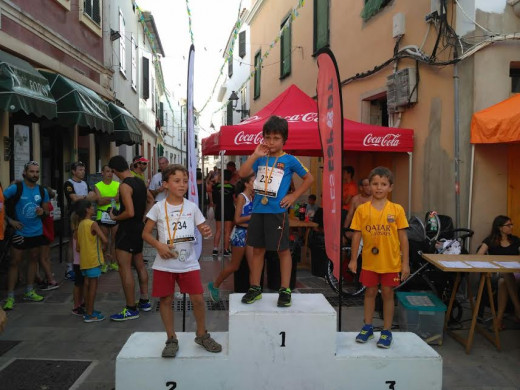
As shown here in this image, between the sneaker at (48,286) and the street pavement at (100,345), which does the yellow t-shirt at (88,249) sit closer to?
the street pavement at (100,345)

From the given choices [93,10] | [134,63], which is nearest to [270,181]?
[93,10]

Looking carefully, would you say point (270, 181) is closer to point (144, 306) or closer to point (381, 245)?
point (381, 245)

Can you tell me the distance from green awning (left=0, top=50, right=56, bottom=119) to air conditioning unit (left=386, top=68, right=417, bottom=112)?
17.8ft

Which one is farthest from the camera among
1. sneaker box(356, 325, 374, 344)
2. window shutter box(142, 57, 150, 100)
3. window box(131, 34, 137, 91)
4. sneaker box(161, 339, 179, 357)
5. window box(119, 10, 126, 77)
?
window shutter box(142, 57, 150, 100)

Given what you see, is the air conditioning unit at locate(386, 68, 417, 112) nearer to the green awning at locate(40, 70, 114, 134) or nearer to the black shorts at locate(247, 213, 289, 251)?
the black shorts at locate(247, 213, 289, 251)

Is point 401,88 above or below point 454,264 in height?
above

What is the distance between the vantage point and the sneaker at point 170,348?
10.4 ft

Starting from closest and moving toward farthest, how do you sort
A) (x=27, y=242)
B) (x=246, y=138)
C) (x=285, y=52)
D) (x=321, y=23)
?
1. (x=27, y=242)
2. (x=246, y=138)
3. (x=321, y=23)
4. (x=285, y=52)

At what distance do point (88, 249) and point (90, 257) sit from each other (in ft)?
0.29

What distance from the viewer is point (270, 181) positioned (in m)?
3.65

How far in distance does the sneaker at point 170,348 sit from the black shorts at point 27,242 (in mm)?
3234

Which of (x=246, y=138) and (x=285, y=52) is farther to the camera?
(x=285, y=52)

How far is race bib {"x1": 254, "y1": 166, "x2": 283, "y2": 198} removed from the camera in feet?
12.0

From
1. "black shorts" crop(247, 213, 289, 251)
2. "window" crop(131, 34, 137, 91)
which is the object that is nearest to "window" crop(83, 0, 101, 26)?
"window" crop(131, 34, 137, 91)
